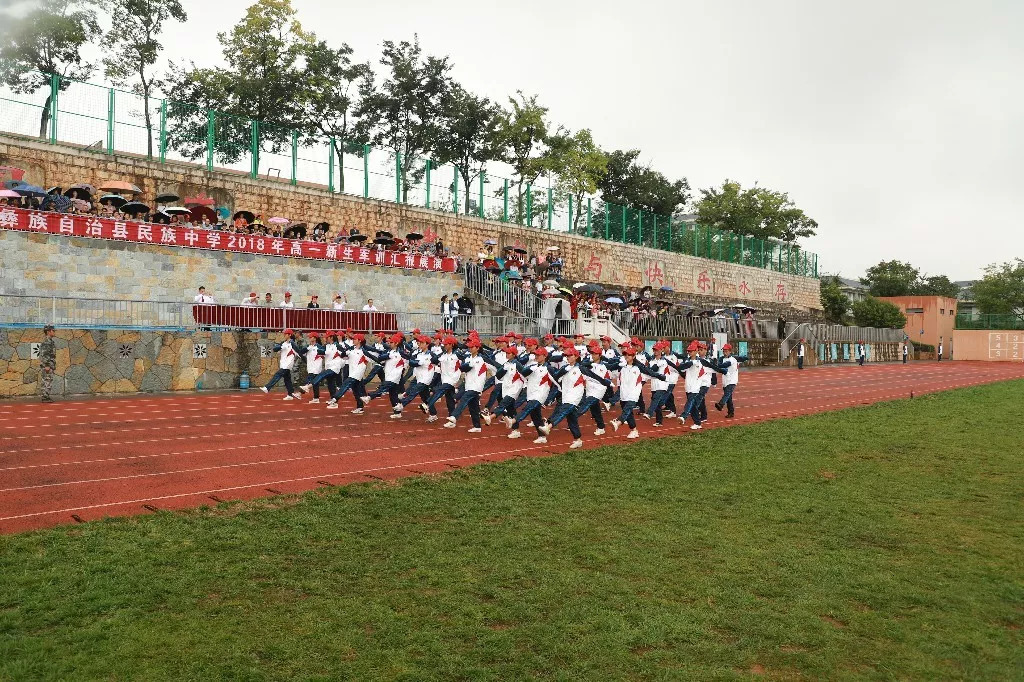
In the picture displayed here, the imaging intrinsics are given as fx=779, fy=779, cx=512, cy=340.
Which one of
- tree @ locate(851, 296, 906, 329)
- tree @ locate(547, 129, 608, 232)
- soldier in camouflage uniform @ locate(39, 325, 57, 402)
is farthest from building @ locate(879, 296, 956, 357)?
soldier in camouflage uniform @ locate(39, 325, 57, 402)

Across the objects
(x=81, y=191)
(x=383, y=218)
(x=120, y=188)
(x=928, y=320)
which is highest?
(x=383, y=218)

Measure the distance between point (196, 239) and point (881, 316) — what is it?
50.0 meters

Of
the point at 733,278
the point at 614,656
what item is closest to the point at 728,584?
the point at 614,656

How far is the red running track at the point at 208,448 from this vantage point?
8.66 metres

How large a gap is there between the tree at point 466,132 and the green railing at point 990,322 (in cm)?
4523

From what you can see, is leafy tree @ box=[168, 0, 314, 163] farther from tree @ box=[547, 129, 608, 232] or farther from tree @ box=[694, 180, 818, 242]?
tree @ box=[694, 180, 818, 242]

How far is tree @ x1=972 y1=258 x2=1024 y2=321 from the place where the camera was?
66562 millimetres

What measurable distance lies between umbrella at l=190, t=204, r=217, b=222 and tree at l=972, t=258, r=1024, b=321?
65.4m

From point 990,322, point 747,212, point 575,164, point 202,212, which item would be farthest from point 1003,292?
point 202,212

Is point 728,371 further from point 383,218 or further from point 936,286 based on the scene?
point 936,286

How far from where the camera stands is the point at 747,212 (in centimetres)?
5831

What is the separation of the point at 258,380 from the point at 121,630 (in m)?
15.7

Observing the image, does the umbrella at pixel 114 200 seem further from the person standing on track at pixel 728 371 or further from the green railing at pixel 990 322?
the green railing at pixel 990 322

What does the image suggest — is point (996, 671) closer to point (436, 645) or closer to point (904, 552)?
point (904, 552)
